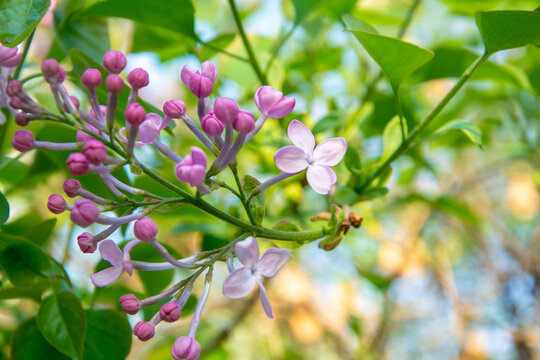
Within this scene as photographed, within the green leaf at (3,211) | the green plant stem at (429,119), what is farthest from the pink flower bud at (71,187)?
the green plant stem at (429,119)

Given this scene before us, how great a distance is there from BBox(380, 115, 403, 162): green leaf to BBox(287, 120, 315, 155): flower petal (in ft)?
0.75

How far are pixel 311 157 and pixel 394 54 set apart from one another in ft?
0.56

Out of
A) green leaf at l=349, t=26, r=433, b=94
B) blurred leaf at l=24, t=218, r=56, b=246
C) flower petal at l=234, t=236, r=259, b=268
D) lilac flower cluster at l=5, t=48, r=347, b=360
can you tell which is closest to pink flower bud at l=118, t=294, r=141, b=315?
lilac flower cluster at l=5, t=48, r=347, b=360

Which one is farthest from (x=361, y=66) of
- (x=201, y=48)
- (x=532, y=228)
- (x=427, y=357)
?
(x=427, y=357)

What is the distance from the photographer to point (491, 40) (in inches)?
20.8

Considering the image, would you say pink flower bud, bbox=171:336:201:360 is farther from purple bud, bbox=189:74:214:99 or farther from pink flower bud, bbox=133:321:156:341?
purple bud, bbox=189:74:214:99

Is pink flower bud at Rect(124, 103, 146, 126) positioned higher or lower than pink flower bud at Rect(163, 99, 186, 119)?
higher

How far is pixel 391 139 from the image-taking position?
2.15 feet

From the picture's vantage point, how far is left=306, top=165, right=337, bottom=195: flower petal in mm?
423

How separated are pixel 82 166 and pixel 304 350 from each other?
1.55 m

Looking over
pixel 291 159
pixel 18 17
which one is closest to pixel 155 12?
pixel 18 17

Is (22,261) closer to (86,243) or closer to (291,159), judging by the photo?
(86,243)

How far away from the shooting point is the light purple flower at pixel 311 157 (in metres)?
0.42

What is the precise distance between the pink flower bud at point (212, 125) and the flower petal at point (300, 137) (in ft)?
0.19
